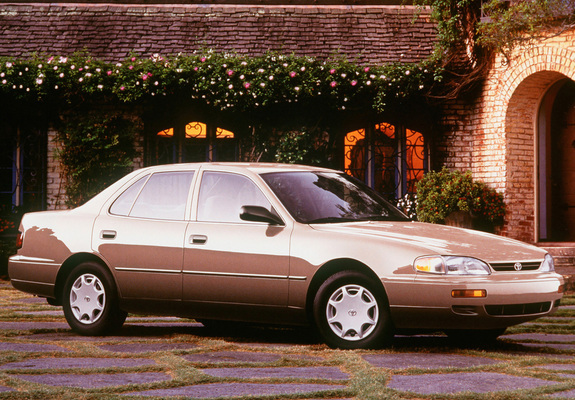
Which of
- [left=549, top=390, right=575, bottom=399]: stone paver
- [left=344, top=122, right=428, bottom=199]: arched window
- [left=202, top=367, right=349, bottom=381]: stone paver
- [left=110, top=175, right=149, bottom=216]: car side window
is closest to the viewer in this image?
[left=549, top=390, right=575, bottom=399]: stone paver

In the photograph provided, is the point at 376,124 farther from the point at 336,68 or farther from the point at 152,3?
the point at 152,3

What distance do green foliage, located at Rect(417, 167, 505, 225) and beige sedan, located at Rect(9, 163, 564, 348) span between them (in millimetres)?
7548

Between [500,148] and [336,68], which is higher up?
[336,68]

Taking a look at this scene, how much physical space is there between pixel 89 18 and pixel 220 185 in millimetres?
10824

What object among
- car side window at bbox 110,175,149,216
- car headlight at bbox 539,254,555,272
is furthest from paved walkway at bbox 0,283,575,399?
car side window at bbox 110,175,149,216

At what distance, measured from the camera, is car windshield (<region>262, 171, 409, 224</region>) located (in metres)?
7.60

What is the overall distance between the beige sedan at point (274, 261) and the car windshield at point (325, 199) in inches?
0.6

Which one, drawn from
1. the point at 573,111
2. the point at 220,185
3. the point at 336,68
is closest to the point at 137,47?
the point at 336,68

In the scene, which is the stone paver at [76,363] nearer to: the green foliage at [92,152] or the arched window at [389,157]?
the green foliage at [92,152]

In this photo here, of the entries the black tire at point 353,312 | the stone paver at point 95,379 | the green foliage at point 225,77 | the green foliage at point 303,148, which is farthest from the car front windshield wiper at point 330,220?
the green foliage at point 303,148

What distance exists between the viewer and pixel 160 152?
17.4 meters

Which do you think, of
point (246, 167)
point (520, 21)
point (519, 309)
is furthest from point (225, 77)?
point (519, 309)

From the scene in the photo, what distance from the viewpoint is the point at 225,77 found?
16.3 meters

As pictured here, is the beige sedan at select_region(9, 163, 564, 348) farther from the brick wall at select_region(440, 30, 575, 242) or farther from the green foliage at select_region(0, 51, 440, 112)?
the brick wall at select_region(440, 30, 575, 242)
